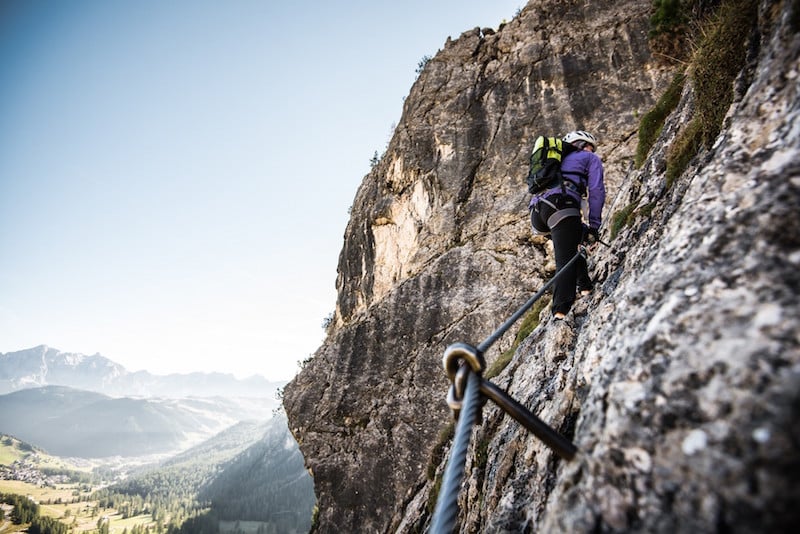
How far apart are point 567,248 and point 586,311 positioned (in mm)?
1109

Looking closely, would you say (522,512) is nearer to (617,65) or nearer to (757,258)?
(757,258)

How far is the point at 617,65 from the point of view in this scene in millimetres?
17375

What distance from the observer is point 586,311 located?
598 cm

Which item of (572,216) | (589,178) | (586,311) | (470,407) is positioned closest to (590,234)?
(572,216)

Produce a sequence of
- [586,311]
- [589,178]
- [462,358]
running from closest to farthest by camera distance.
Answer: [462,358] < [586,311] < [589,178]

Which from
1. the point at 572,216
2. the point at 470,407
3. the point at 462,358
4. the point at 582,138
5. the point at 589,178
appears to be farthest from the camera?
the point at 582,138

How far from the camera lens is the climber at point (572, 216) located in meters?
6.28

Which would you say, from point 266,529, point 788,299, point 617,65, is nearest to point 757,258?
point 788,299

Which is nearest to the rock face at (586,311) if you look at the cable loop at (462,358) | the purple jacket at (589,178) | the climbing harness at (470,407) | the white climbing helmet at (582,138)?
the climbing harness at (470,407)

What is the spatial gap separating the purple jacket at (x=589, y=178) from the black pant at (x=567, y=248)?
0.67 ft

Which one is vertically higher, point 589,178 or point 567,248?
point 589,178

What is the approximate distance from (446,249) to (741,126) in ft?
50.0

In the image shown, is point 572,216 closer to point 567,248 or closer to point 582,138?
point 567,248

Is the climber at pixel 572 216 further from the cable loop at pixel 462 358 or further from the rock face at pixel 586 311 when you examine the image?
the cable loop at pixel 462 358
